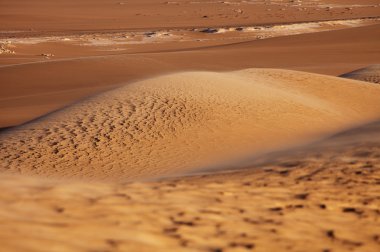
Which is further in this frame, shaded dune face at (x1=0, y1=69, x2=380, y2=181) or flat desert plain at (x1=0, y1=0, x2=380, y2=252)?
shaded dune face at (x1=0, y1=69, x2=380, y2=181)

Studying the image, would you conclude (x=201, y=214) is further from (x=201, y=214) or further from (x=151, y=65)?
(x=151, y=65)

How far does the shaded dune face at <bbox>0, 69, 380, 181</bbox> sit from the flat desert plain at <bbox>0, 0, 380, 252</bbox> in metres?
0.04

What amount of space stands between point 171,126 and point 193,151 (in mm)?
1234

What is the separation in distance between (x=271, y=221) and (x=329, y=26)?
3461 centimetres

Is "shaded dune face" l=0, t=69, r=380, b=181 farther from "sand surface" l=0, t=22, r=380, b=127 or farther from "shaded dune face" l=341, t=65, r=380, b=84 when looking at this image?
"shaded dune face" l=341, t=65, r=380, b=84

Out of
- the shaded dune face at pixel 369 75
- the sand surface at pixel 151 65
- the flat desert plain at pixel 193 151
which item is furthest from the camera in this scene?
the shaded dune face at pixel 369 75

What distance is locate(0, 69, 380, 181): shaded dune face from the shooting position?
8.95 m

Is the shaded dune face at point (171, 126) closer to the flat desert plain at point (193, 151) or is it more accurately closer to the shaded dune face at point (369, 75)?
the flat desert plain at point (193, 151)

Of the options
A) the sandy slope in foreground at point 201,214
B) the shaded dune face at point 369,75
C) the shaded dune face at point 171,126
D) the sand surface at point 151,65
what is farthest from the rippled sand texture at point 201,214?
the shaded dune face at point 369,75

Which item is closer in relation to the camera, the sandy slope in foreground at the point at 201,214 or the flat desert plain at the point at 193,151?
the sandy slope in foreground at the point at 201,214

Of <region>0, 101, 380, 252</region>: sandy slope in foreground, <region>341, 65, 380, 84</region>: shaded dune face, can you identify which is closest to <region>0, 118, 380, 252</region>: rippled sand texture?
<region>0, 101, 380, 252</region>: sandy slope in foreground

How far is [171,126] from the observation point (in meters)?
10.4

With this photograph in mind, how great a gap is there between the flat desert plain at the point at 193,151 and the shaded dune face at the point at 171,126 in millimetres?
40

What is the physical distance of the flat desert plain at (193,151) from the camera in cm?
396
